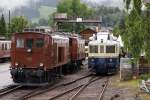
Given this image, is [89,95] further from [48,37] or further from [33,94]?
[48,37]

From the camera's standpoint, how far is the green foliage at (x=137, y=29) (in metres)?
14.1

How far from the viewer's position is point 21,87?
1089 inches

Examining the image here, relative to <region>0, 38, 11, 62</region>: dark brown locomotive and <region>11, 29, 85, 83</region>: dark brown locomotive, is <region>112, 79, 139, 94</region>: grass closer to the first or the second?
<region>11, 29, 85, 83</region>: dark brown locomotive

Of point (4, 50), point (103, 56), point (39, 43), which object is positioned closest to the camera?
point (39, 43)

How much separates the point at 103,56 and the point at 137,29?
23.6 m

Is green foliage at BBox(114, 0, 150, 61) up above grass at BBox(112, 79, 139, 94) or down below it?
above

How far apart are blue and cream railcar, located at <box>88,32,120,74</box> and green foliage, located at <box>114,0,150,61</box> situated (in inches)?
847

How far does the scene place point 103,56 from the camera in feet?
126

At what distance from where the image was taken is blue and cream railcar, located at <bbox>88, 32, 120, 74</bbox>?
38000mm

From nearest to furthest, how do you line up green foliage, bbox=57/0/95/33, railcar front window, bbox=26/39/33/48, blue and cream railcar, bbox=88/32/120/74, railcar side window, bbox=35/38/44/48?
1. railcar side window, bbox=35/38/44/48
2. railcar front window, bbox=26/39/33/48
3. blue and cream railcar, bbox=88/32/120/74
4. green foliage, bbox=57/0/95/33

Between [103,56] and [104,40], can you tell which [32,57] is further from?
→ [104,40]

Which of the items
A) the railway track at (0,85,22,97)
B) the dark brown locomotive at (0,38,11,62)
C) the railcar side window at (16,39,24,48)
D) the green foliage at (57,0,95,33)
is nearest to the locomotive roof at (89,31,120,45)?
the railcar side window at (16,39,24,48)

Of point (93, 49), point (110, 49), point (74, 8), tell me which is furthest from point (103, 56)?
point (74, 8)

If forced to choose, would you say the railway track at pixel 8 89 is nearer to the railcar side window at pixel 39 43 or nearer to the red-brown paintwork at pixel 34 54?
the red-brown paintwork at pixel 34 54
